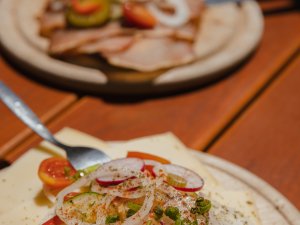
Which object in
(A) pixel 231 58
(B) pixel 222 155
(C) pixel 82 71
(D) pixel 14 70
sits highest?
(A) pixel 231 58

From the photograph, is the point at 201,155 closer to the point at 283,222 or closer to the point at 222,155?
the point at 222,155

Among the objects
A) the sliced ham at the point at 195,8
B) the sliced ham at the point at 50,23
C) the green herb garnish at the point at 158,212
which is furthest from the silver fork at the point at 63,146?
the sliced ham at the point at 195,8

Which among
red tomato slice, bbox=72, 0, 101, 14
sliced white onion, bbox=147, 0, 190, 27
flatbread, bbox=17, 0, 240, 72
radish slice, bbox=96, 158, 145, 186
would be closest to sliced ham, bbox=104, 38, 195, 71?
flatbread, bbox=17, 0, 240, 72

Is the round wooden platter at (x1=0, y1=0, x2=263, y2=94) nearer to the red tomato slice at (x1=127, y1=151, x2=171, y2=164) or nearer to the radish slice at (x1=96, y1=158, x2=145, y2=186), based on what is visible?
the red tomato slice at (x1=127, y1=151, x2=171, y2=164)

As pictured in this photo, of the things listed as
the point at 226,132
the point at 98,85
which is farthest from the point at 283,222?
the point at 98,85

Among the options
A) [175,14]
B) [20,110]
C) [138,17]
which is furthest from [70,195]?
[175,14]

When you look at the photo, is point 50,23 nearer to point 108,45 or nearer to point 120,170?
point 108,45
